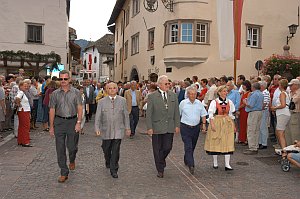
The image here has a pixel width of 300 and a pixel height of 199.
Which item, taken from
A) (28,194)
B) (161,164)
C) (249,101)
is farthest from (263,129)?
(28,194)

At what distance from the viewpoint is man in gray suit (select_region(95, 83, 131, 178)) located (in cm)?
739

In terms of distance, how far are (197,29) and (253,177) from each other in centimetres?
1653

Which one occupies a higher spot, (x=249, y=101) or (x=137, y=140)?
(x=249, y=101)

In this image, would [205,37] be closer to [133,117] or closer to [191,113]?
[133,117]

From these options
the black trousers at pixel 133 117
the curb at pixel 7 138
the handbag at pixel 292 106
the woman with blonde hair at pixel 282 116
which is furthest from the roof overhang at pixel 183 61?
the handbag at pixel 292 106

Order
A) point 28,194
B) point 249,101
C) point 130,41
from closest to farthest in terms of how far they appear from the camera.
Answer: point 28,194
point 249,101
point 130,41

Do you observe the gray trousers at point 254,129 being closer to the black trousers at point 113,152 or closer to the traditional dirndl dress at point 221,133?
the traditional dirndl dress at point 221,133

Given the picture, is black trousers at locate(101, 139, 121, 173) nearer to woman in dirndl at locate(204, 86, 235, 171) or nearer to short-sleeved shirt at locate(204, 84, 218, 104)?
woman in dirndl at locate(204, 86, 235, 171)

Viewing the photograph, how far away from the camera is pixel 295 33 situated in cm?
2553

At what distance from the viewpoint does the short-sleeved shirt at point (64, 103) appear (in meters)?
7.19

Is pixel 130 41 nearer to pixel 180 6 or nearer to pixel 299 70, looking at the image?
pixel 180 6

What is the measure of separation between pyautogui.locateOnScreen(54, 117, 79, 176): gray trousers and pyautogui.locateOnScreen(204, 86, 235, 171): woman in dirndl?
280 centimetres

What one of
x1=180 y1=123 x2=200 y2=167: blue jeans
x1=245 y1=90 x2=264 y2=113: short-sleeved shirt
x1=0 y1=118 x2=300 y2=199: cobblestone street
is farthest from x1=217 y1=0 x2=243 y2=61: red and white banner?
x1=180 y1=123 x2=200 y2=167: blue jeans

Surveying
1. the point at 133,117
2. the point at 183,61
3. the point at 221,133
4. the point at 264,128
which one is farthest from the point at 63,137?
the point at 183,61
